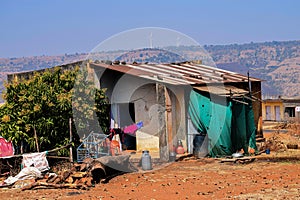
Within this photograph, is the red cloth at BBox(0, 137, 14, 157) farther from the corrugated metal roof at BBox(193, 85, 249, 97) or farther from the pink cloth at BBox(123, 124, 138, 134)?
the corrugated metal roof at BBox(193, 85, 249, 97)

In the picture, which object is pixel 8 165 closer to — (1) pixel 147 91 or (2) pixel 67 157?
(2) pixel 67 157

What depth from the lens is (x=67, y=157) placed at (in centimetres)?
1559

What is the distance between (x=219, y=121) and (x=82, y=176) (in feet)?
21.7

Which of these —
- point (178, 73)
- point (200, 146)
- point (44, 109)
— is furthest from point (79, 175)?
point (178, 73)

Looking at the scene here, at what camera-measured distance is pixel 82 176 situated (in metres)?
13.8

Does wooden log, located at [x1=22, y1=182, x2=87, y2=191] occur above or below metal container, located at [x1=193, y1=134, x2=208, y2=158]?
below

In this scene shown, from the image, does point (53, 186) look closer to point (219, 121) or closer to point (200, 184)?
point (200, 184)

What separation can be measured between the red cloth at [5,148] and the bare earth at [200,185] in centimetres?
190

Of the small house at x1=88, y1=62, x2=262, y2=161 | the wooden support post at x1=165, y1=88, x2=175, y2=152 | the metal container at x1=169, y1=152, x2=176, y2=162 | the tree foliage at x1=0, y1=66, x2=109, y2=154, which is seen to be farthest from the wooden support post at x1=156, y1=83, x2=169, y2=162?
the tree foliage at x1=0, y1=66, x2=109, y2=154

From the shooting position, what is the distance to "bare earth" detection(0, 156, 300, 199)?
11814 millimetres

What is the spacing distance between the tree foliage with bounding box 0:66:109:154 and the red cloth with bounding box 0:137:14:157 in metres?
0.24

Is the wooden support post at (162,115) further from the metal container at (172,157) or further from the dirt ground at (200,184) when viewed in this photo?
the dirt ground at (200,184)

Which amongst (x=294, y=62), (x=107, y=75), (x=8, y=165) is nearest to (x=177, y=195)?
(x=8, y=165)

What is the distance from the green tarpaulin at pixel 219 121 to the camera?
18406 mm
